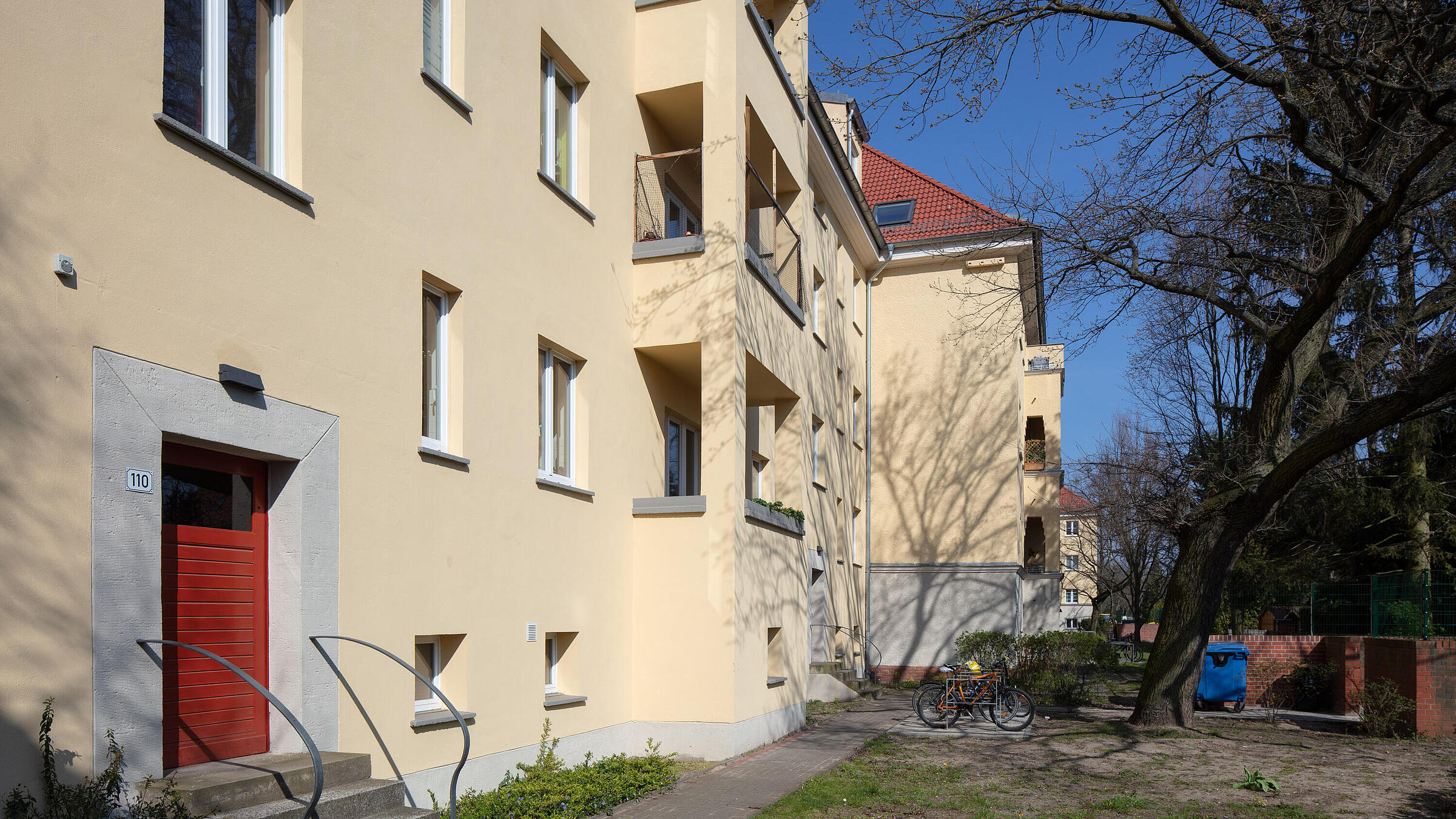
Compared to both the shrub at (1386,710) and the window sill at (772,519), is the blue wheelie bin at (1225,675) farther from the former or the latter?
the window sill at (772,519)

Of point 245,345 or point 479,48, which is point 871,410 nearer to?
point 479,48

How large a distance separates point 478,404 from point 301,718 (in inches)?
120

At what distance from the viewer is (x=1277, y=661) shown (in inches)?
707

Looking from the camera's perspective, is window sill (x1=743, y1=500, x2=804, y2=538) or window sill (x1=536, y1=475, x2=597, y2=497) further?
window sill (x1=743, y1=500, x2=804, y2=538)

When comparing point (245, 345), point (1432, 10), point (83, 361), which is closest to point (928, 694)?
point (1432, 10)

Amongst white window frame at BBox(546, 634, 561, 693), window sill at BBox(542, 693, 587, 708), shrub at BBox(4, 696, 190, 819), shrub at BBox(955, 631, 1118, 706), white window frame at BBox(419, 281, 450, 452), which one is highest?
white window frame at BBox(419, 281, 450, 452)

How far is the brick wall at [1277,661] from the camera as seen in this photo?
58.5 ft

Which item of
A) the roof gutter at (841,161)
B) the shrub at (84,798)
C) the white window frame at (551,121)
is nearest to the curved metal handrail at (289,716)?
the shrub at (84,798)

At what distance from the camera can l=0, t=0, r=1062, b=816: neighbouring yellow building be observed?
505 cm

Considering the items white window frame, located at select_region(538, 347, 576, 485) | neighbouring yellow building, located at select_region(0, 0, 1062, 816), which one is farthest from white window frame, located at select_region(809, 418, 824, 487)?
white window frame, located at select_region(538, 347, 576, 485)

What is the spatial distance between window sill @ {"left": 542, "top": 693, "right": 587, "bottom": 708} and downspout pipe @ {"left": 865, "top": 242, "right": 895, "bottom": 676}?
14.3 metres

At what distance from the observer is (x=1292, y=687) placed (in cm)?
1778

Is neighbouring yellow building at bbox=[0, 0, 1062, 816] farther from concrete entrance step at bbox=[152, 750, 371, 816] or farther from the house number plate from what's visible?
concrete entrance step at bbox=[152, 750, 371, 816]

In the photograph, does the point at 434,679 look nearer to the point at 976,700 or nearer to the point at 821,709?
the point at 976,700
